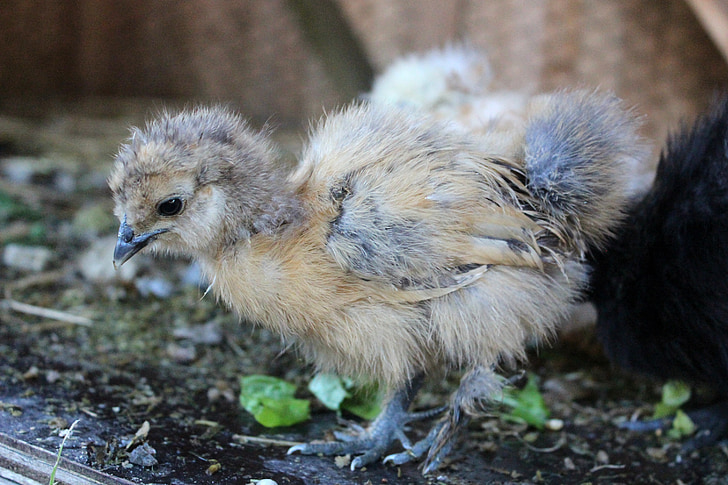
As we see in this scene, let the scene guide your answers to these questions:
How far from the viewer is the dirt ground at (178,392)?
1.68 meters

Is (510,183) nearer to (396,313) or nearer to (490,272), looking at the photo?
(490,272)

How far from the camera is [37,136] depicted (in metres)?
4.23

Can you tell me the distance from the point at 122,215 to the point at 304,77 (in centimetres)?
338

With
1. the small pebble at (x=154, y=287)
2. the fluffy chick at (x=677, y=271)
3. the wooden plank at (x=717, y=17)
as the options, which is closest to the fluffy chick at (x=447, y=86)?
the wooden plank at (x=717, y=17)

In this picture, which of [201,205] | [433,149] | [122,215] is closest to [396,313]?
[433,149]

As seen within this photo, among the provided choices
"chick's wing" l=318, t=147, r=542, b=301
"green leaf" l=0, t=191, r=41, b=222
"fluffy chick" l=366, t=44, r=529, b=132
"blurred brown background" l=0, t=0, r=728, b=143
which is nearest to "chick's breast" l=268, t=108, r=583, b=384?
"chick's wing" l=318, t=147, r=542, b=301

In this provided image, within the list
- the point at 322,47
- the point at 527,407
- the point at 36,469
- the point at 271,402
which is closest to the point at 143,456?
the point at 36,469

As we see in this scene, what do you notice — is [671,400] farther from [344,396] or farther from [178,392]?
[178,392]

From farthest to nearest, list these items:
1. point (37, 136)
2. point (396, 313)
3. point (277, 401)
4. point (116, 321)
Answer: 1. point (37, 136)
2. point (116, 321)
3. point (277, 401)
4. point (396, 313)

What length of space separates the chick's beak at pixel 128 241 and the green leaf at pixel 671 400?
5.61 feet

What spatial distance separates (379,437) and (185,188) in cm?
84

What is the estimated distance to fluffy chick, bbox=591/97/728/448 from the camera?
71.0 inches

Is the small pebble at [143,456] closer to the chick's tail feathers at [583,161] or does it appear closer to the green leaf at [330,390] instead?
the green leaf at [330,390]

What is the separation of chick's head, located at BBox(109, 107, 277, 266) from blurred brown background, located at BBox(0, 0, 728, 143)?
1.92 meters
